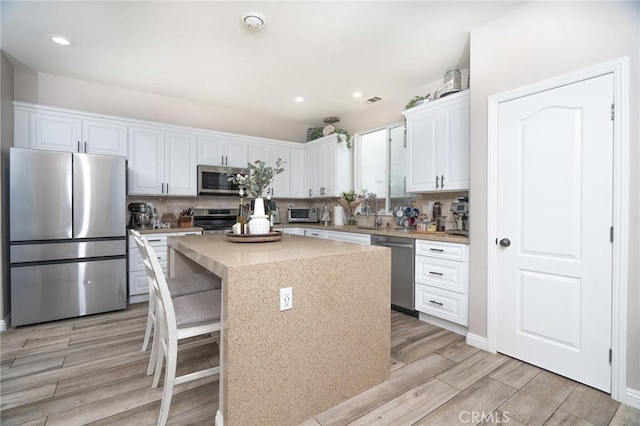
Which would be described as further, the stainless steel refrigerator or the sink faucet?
the sink faucet

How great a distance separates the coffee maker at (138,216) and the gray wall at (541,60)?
387 centimetres

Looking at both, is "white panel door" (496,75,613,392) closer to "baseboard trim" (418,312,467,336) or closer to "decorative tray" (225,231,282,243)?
"baseboard trim" (418,312,467,336)

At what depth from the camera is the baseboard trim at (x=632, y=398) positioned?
1.70 m

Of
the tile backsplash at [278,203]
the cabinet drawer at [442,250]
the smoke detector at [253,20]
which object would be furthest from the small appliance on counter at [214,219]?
the cabinet drawer at [442,250]

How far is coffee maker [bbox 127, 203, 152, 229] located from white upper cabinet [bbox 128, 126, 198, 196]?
21 centimetres

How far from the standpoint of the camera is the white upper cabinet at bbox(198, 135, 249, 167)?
13.8ft

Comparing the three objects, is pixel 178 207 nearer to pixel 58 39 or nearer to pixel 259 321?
pixel 58 39

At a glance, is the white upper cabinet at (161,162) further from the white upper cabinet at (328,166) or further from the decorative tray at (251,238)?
the decorative tray at (251,238)

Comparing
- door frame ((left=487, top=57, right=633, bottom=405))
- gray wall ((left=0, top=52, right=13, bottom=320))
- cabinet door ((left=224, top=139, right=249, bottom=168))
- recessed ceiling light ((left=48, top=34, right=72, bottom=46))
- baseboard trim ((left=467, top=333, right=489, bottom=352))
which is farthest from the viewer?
cabinet door ((left=224, top=139, right=249, bottom=168))

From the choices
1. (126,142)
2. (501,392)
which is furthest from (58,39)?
(501,392)

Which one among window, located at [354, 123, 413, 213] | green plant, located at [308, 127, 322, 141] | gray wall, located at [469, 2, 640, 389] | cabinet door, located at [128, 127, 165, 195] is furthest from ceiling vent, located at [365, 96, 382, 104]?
cabinet door, located at [128, 127, 165, 195]

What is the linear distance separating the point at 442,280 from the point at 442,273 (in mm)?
69

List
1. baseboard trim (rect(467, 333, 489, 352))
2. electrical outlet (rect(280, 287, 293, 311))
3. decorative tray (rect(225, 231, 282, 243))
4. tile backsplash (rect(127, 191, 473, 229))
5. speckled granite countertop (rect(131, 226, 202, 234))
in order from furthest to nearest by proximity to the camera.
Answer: speckled granite countertop (rect(131, 226, 202, 234))
tile backsplash (rect(127, 191, 473, 229))
baseboard trim (rect(467, 333, 489, 352))
decorative tray (rect(225, 231, 282, 243))
electrical outlet (rect(280, 287, 293, 311))

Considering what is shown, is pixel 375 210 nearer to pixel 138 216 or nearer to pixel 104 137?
pixel 138 216
